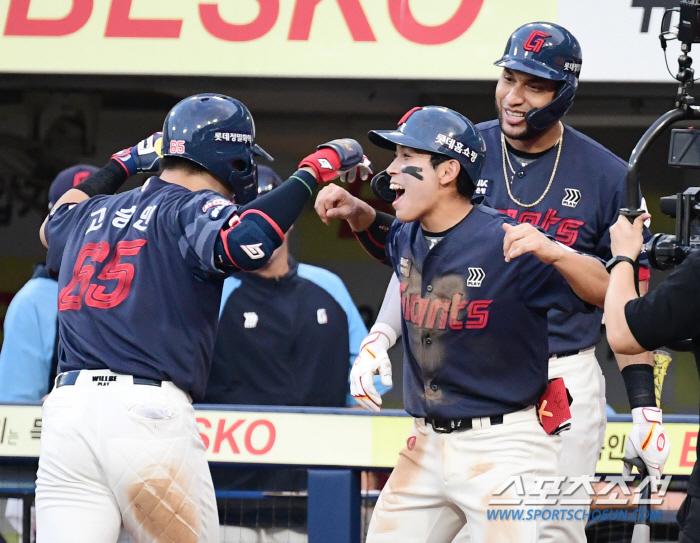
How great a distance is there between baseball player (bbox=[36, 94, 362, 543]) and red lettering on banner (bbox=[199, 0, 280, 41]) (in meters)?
2.95

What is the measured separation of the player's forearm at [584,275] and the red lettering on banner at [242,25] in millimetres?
3682

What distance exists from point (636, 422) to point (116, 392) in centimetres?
180

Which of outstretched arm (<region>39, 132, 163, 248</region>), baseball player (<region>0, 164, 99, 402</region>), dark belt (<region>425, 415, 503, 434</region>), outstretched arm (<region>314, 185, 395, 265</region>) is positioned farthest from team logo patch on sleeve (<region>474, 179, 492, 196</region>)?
baseball player (<region>0, 164, 99, 402</region>)

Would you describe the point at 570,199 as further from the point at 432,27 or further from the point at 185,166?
the point at 432,27

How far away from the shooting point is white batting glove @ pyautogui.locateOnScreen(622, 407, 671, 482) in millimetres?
3736

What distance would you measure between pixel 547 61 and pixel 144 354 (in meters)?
1.83

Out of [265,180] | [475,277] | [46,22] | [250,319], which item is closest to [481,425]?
[475,277]

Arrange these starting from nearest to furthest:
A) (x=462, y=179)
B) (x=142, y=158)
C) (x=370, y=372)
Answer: (x=462, y=179) → (x=370, y=372) → (x=142, y=158)

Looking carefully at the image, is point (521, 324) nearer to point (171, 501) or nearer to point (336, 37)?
point (171, 501)

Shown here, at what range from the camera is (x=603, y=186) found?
3938 mm

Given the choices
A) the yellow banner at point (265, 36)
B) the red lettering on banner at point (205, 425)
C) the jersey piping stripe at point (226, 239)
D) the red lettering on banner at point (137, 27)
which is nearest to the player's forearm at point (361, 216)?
the jersey piping stripe at point (226, 239)

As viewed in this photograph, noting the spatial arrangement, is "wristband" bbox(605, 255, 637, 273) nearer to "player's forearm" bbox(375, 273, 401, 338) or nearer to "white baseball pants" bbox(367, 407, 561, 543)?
"white baseball pants" bbox(367, 407, 561, 543)

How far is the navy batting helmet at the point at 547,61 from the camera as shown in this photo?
3.97 meters

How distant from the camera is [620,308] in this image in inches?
→ 115
